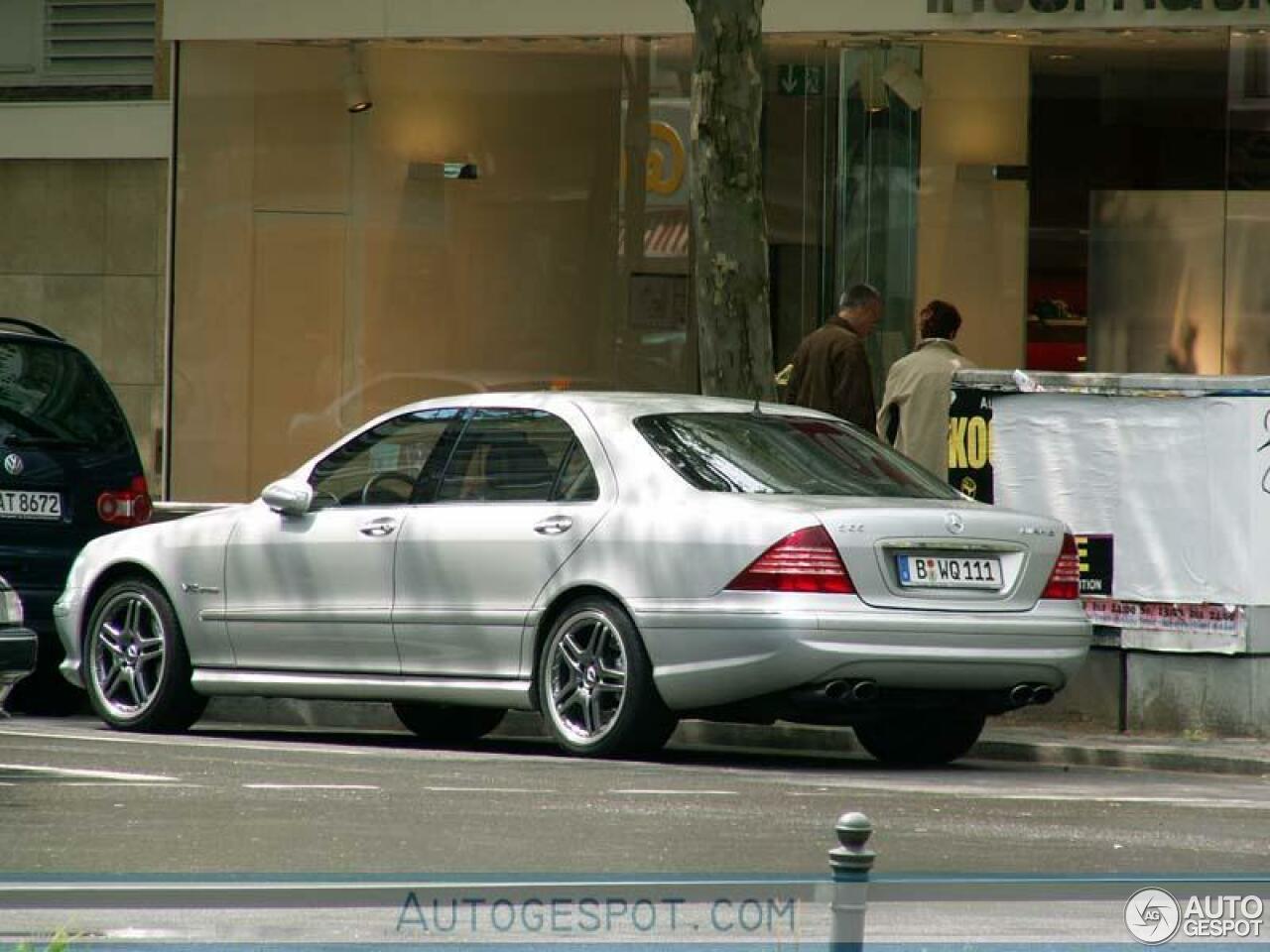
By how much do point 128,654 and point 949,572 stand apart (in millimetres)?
3949

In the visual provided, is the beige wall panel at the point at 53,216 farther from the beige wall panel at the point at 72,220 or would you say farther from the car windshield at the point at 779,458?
the car windshield at the point at 779,458

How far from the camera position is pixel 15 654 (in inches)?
420

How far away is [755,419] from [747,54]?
3.95m

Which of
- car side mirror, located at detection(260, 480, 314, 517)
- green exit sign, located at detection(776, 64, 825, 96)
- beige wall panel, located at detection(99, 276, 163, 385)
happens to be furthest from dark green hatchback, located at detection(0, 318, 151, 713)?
beige wall panel, located at detection(99, 276, 163, 385)

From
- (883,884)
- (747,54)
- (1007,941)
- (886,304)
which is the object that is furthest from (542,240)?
(883,884)

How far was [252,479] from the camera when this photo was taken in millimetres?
21938

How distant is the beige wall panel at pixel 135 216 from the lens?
2253cm

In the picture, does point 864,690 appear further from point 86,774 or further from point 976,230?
point 976,230

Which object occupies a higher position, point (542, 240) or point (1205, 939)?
point (542, 240)

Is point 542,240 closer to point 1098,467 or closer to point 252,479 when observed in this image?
point 252,479

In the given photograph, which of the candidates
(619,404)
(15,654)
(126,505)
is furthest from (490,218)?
(15,654)

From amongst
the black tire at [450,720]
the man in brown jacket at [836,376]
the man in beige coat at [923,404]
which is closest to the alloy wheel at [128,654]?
the black tire at [450,720]

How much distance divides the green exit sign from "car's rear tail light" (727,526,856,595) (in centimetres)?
1018

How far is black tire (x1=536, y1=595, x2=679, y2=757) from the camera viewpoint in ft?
35.7
